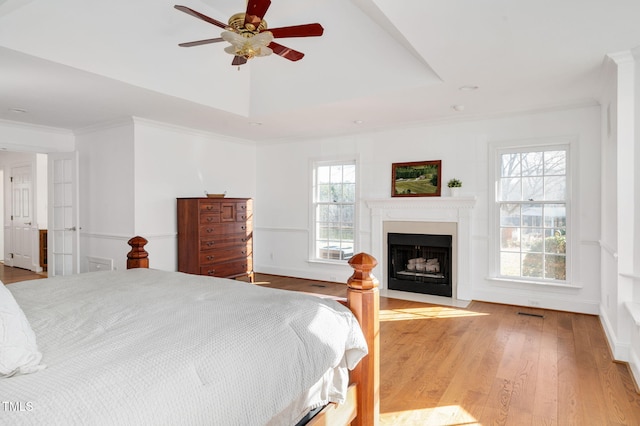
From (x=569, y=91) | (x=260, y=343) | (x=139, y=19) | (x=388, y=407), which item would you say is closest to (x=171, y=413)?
(x=260, y=343)

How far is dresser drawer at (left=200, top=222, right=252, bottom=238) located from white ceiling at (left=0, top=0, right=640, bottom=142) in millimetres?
1436

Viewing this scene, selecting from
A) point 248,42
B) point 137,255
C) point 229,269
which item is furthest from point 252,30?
point 229,269

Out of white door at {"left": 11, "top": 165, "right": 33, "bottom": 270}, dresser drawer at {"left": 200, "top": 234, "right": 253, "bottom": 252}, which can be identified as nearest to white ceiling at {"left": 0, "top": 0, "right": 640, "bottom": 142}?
dresser drawer at {"left": 200, "top": 234, "right": 253, "bottom": 252}

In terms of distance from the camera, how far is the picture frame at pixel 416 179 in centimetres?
513

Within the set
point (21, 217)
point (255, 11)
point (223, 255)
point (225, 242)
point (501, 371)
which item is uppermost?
point (255, 11)

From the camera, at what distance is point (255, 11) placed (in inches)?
91.0

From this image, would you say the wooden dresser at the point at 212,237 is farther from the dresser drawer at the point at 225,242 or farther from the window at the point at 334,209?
the window at the point at 334,209

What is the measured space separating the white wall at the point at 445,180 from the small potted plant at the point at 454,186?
0.09 metres

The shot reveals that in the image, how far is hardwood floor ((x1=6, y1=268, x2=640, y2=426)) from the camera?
2.26 m

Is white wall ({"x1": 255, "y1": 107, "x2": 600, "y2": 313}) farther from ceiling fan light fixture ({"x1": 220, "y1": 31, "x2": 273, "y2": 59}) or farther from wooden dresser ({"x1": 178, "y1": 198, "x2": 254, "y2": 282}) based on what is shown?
ceiling fan light fixture ({"x1": 220, "y1": 31, "x2": 273, "y2": 59})

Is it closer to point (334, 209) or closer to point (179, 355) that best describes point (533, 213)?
point (334, 209)

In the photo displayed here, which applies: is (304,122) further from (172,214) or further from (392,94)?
(172,214)

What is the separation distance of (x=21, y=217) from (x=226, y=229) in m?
5.30

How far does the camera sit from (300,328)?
145 centimetres
